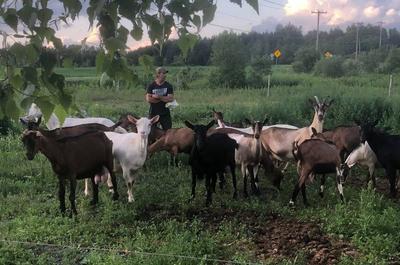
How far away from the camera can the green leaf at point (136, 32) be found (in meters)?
1.97

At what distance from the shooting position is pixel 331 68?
155ft

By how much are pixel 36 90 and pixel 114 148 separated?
6.39 metres

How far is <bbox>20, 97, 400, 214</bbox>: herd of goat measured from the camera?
7.41 meters

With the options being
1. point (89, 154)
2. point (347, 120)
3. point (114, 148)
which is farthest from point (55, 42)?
point (347, 120)

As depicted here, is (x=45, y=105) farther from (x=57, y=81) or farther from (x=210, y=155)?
(x=210, y=155)

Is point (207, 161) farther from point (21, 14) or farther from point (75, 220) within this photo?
point (21, 14)

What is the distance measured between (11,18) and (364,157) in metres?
7.93

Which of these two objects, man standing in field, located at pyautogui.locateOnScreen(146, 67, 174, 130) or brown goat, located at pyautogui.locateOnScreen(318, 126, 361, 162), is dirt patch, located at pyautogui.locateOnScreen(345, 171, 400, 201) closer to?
brown goat, located at pyautogui.locateOnScreen(318, 126, 361, 162)

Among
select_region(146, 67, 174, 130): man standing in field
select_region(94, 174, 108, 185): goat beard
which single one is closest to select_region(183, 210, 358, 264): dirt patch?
select_region(94, 174, 108, 185): goat beard

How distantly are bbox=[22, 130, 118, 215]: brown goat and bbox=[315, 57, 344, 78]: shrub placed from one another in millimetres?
41248

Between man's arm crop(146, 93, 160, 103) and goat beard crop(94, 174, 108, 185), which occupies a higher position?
man's arm crop(146, 93, 160, 103)

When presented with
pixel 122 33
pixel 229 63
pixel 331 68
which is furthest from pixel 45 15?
pixel 331 68

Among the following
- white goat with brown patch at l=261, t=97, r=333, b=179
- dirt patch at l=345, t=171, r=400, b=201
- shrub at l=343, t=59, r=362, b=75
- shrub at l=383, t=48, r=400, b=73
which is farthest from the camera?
shrub at l=383, t=48, r=400, b=73

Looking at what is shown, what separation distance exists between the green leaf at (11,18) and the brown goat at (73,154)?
221 inches
